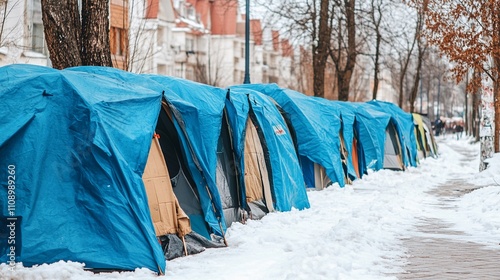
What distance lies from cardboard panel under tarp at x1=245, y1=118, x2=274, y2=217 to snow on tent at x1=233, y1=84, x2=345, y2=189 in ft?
14.4

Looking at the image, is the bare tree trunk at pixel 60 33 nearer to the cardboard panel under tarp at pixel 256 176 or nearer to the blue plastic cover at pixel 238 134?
the blue plastic cover at pixel 238 134

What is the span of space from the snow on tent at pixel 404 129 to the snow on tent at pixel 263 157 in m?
15.4

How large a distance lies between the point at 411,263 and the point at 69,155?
3973 mm

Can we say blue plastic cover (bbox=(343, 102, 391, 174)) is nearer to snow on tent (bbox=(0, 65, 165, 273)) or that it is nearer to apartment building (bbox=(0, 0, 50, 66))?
apartment building (bbox=(0, 0, 50, 66))

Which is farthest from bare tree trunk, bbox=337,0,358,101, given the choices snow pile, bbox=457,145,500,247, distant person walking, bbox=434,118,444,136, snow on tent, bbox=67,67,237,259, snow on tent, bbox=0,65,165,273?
distant person walking, bbox=434,118,444,136

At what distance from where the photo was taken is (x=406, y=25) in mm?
48562

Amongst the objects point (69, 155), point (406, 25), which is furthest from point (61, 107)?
point (406, 25)

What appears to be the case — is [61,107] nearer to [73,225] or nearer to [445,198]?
[73,225]

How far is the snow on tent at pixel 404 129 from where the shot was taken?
3219 cm

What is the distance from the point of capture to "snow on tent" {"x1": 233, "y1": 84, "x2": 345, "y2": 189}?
20375mm

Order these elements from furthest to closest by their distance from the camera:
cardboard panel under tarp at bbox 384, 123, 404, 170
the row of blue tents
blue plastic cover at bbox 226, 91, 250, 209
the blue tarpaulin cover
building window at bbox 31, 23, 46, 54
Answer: building window at bbox 31, 23, 46, 54 < cardboard panel under tarp at bbox 384, 123, 404, 170 < blue plastic cover at bbox 226, 91, 250, 209 < the blue tarpaulin cover < the row of blue tents

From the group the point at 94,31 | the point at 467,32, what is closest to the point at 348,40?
the point at 467,32

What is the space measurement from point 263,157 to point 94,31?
4.09 metres

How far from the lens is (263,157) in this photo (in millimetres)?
15844
